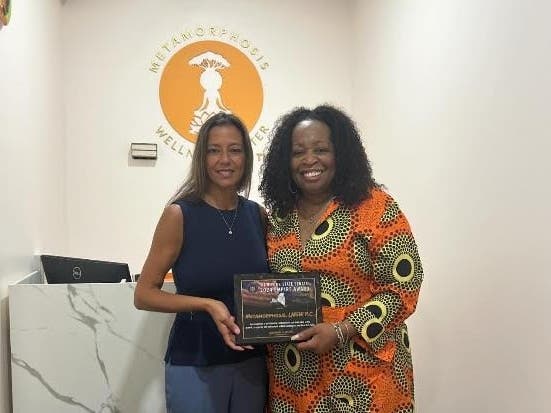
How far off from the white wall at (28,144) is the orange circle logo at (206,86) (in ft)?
1.91

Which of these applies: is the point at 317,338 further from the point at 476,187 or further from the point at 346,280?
the point at 476,187

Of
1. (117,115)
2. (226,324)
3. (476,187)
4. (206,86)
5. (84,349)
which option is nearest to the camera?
(226,324)

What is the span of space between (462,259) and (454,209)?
0.19 metres

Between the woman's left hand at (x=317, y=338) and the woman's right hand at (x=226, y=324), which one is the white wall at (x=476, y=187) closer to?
the woman's left hand at (x=317, y=338)

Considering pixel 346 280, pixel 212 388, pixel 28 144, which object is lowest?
pixel 212 388

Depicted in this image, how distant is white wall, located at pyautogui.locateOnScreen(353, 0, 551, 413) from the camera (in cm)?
153

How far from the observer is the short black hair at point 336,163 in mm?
1390

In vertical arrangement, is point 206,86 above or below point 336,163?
above

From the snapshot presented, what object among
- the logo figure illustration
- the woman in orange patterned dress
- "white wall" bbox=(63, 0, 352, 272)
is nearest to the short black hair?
the woman in orange patterned dress

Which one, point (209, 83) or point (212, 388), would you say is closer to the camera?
point (212, 388)

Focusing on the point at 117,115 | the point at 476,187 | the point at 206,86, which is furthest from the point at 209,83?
the point at 476,187

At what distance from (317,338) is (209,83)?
2.06 meters

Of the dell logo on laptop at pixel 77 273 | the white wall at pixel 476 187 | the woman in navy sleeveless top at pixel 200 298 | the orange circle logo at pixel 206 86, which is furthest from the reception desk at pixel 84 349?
the orange circle logo at pixel 206 86

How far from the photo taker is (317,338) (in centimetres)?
124
